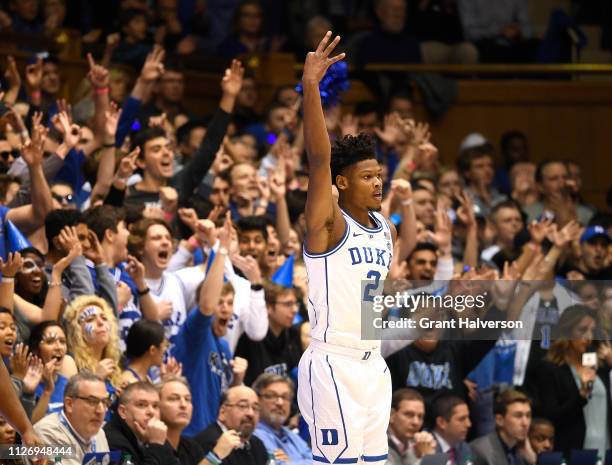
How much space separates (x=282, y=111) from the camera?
13477mm

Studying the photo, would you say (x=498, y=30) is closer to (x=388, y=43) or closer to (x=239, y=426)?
(x=388, y=43)

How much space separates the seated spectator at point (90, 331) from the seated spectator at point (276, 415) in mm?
1092

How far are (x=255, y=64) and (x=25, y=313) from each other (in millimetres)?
6366

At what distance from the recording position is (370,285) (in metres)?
7.63

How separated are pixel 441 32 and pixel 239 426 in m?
7.93

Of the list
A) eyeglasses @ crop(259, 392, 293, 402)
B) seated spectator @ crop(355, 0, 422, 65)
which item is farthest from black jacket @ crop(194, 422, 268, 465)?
seated spectator @ crop(355, 0, 422, 65)

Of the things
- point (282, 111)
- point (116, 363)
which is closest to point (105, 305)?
point (116, 363)

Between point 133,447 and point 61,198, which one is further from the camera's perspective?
point 61,198

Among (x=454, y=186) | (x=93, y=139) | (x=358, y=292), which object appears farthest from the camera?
(x=454, y=186)

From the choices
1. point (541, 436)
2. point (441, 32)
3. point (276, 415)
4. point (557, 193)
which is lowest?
point (541, 436)

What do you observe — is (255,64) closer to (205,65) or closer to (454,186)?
(205,65)

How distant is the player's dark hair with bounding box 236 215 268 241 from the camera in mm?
10711

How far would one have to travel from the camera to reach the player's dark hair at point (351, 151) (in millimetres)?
7699

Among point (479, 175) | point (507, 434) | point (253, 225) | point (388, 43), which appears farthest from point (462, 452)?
point (388, 43)
